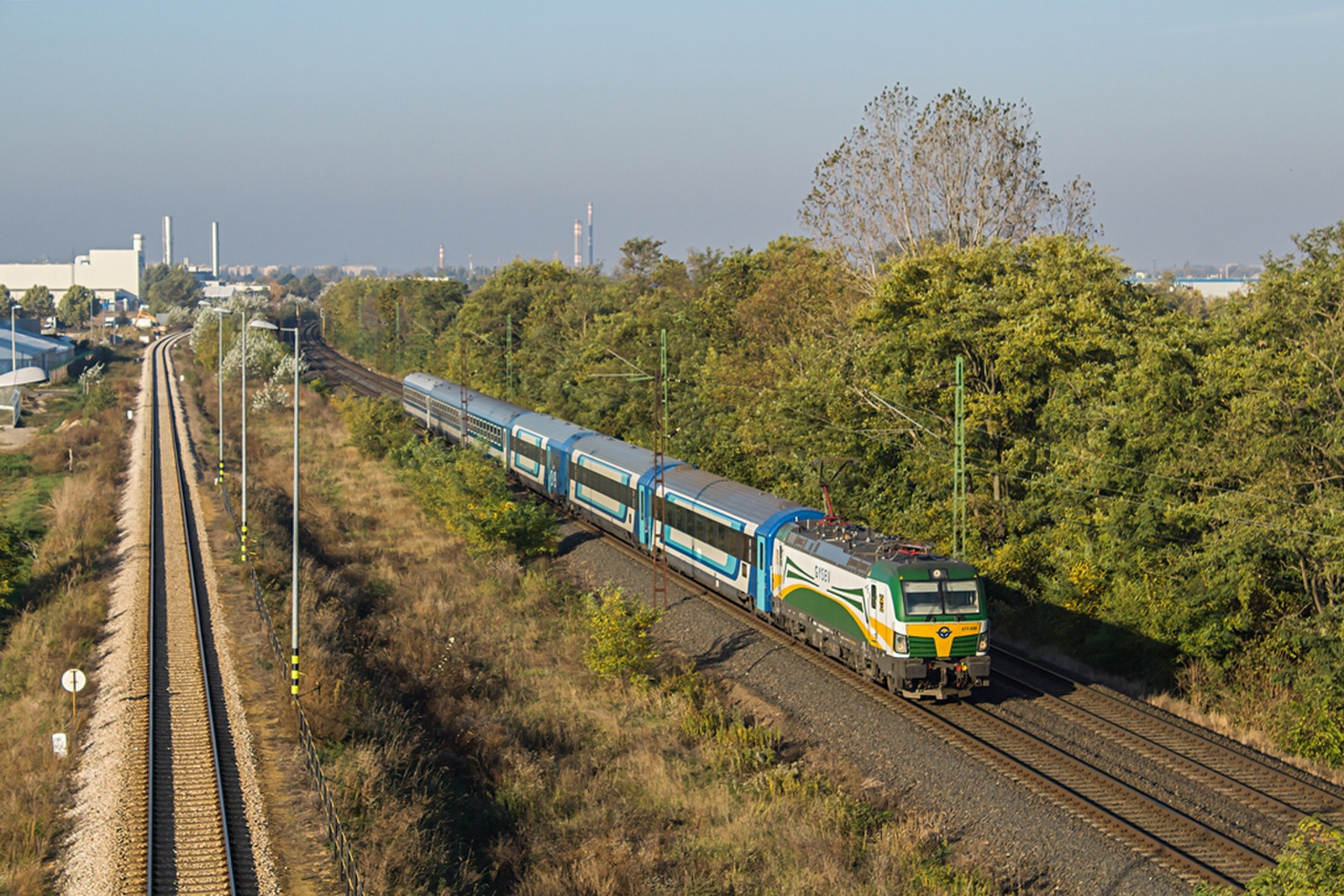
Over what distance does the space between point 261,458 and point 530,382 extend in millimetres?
20592

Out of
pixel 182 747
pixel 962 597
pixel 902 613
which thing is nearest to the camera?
pixel 182 747

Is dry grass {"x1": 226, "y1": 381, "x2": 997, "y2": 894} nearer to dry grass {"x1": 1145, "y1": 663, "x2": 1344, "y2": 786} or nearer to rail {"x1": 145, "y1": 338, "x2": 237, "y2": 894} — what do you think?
rail {"x1": 145, "y1": 338, "x2": 237, "y2": 894}

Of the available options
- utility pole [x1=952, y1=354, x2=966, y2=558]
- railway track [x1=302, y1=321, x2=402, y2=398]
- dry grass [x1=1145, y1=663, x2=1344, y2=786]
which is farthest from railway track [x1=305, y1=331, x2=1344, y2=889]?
railway track [x1=302, y1=321, x2=402, y2=398]

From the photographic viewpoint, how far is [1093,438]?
28.8 metres

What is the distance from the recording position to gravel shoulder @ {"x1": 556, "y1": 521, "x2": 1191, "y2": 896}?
55.3 ft

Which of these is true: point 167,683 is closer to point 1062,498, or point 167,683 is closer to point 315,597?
point 315,597

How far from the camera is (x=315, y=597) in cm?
3050

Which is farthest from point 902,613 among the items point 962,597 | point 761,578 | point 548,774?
point 548,774

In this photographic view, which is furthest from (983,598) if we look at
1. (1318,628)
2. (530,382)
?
(530,382)

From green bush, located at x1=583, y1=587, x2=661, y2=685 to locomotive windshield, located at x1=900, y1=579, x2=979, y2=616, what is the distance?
21.9 ft

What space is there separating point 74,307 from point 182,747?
7606 inches

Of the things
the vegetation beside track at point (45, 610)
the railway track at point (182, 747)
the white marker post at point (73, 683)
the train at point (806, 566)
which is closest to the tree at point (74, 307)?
the vegetation beside track at point (45, 610)

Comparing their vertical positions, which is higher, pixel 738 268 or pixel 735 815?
pixel 738 268

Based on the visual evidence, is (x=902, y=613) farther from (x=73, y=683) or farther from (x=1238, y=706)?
(x=73, y=683)
